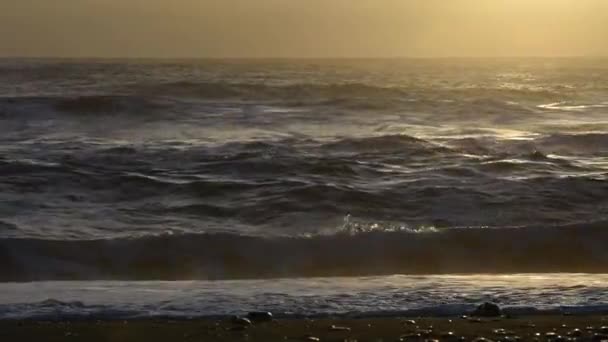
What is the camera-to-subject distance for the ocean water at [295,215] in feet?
22.7

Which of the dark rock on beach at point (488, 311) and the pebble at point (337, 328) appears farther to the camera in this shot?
the dark rock on beach at point (488, 311)

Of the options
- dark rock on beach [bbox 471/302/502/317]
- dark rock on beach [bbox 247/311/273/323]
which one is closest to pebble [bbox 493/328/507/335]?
dark rock on beach [bbox 471/302/502/317]

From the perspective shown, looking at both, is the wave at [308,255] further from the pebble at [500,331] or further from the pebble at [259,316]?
the pebble at [500,331]

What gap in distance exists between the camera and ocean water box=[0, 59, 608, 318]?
6.93 meters

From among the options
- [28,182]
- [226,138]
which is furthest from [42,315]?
[226,138]

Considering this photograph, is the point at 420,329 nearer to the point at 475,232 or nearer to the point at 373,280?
the point at 373,280

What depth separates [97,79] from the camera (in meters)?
35.6

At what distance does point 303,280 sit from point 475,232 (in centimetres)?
306

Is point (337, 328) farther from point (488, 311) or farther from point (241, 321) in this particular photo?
point (488, 311)

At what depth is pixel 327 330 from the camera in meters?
5.64

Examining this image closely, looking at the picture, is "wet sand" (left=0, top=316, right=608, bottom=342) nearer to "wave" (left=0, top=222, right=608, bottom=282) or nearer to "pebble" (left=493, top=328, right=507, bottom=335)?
"pebble" (left=493, top=328, right=507, bottom=335)

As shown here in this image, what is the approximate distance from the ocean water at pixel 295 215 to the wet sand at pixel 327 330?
0.29 metres

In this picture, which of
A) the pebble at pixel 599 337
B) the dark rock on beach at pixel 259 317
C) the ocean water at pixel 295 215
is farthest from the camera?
the ocean water at pixel 295 215

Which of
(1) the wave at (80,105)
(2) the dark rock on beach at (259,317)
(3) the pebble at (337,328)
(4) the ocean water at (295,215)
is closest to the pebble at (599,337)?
(4) the ocean water at (295,215)
